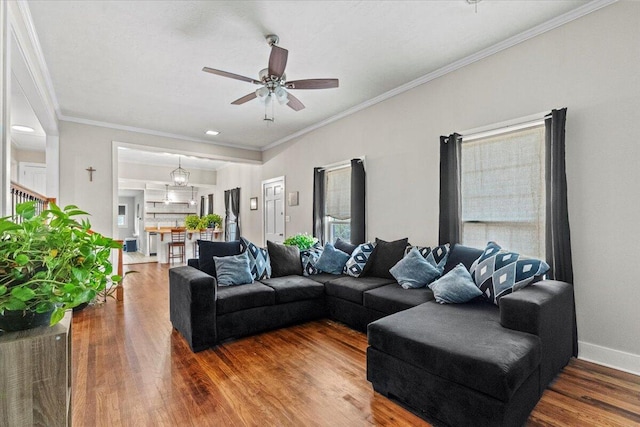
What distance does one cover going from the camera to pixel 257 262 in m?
3.67

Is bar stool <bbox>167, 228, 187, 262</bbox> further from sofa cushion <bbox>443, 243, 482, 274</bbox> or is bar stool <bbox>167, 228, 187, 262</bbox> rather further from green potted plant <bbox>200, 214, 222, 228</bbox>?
sofa cushion <bbox>443, 243, 482, 274</bbox>

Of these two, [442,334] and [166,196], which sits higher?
[166,196]

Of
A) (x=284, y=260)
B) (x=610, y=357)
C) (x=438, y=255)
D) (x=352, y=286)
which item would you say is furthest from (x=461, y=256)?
(x=284, y=260)

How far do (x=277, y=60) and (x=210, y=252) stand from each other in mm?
2179

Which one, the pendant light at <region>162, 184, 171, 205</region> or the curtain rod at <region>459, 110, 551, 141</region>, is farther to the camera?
the pendant light at <region>162, 184, 171, 205</region>

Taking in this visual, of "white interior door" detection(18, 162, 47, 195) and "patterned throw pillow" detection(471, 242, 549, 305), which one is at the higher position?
"white interior door" detection(18, 162, 47, 195)

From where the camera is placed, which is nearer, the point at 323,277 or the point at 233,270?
the point at 233,270

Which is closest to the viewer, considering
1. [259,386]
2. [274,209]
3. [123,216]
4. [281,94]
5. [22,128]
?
[259,386]

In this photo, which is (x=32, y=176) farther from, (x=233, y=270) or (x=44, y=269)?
(x=44, y=269)

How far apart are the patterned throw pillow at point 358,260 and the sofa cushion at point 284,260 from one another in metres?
0.65

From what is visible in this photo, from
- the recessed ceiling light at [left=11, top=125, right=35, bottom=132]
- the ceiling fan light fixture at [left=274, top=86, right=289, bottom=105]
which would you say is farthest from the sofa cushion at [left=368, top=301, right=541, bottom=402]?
the recessed ceiling light at [left=11, top=125, right=35, bottom=132]

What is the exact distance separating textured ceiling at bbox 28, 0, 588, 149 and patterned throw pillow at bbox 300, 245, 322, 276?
222 cm

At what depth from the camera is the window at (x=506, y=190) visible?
2918 millimetres

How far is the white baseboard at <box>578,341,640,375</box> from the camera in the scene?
2.37 m
